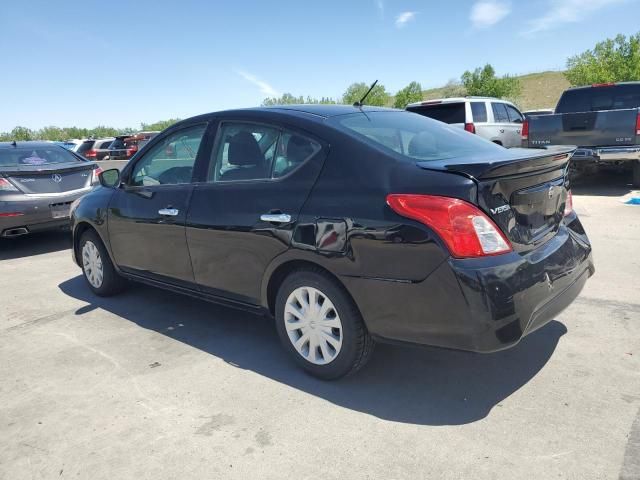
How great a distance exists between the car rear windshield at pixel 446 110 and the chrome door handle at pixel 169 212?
27.4ft

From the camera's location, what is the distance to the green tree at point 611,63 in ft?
130

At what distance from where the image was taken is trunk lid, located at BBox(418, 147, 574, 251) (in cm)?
265

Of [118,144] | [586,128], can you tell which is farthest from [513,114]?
[118,144]

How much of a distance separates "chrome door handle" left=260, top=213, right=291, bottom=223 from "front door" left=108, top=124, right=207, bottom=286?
862 millimetres

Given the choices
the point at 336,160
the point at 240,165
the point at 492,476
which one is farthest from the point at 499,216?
the point at 240,165

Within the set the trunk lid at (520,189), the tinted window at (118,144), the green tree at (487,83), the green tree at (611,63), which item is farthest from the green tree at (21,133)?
the trunk lid at (520,189)

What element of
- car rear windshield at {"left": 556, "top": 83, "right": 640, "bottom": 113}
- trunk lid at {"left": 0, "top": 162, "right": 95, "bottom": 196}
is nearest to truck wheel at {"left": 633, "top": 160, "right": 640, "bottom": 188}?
car rear windshield at {"left": 556, "top": 83, "right": 640, "bottom": 113}

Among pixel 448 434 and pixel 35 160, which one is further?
pixel 35 160

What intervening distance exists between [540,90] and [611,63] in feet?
133

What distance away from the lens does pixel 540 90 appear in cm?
7919

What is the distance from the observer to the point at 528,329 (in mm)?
2719

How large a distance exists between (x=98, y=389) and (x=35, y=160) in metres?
5.66

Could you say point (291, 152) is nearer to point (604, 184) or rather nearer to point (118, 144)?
point (604, 184)

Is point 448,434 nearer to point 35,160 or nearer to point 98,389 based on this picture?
point 98,389
